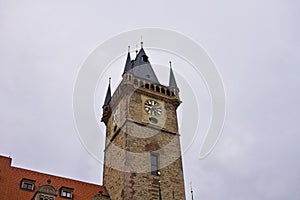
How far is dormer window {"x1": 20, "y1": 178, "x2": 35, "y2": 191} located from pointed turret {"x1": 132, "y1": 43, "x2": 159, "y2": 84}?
15.3m

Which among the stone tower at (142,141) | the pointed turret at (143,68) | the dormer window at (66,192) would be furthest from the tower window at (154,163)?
the pointed turret at (143,68)

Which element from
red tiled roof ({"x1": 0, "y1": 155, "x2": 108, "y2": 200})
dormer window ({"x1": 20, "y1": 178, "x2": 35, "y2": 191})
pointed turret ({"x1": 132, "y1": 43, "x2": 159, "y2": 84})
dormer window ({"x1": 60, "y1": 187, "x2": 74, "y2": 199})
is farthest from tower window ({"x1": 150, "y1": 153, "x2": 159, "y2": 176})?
dormer window ({"x1": 20, "y1": 178, "x2": 35, "y2": 191})

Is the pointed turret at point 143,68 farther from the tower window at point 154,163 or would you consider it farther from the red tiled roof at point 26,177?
the red tiled roof at point 26,177

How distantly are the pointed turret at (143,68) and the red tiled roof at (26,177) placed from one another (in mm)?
12695

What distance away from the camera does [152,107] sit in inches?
1503

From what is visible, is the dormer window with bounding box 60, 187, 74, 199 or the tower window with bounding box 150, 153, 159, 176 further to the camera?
the tower window with bounding box 150, 153, 159, 176

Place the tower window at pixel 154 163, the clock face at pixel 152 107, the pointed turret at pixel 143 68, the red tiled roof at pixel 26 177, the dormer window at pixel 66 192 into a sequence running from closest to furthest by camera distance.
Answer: the red tiled roof at pixel 26 177 < the dormer window at pixel 66 192 < the tower window at pixel 154 163 < the clock face at pixel 152 107 < the pointed turret at pixel 143 68

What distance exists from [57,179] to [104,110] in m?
11.0

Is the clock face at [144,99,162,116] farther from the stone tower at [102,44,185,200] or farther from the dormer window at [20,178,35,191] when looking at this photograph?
the dormer window at [20,178,35,191]

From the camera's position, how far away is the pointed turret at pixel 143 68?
137ft

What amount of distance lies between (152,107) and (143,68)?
6682 mm

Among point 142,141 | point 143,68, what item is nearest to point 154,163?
point 142,141

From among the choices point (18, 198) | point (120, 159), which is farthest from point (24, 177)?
point (120, 159)

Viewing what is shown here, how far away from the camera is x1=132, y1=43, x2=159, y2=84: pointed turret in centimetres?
4162
